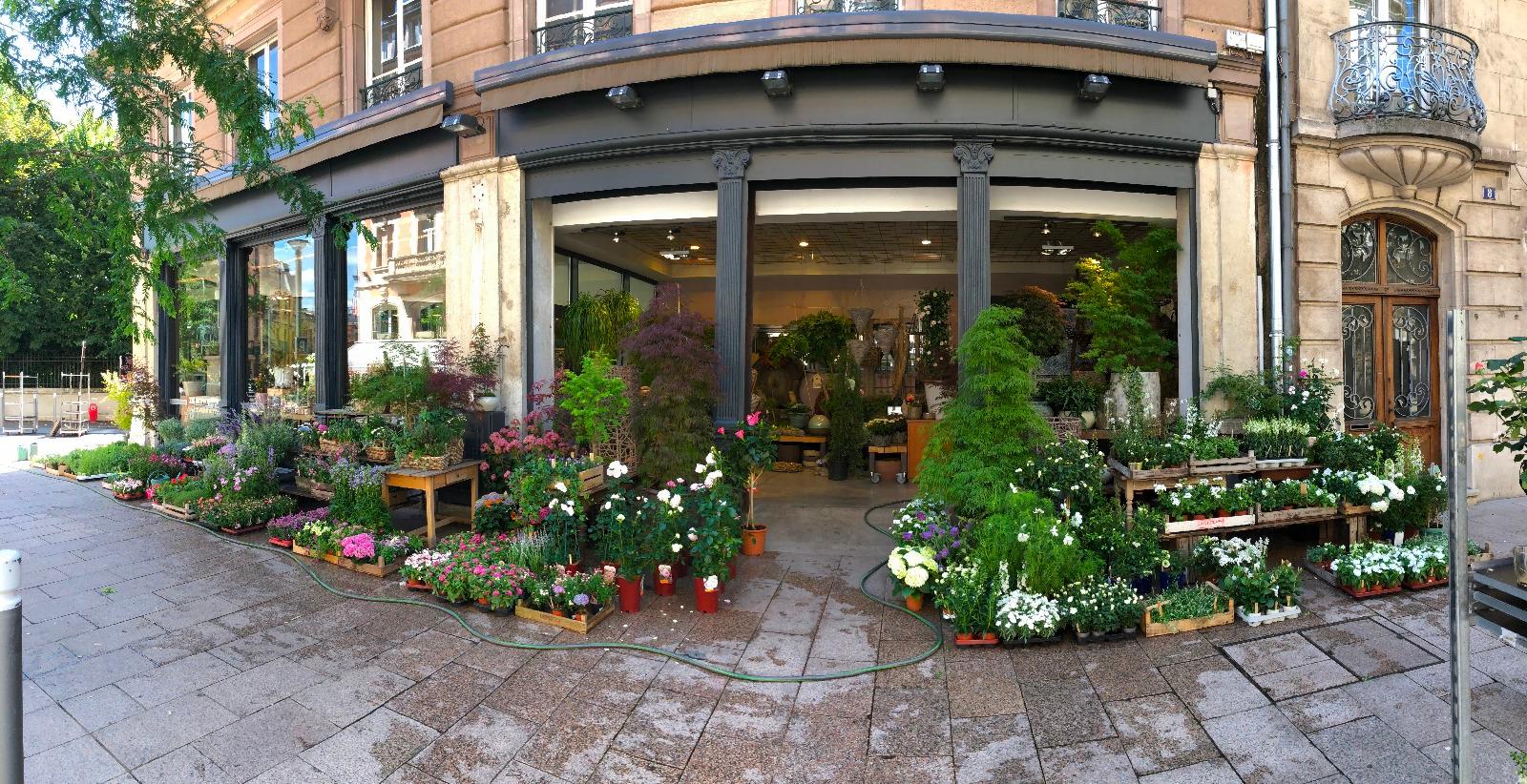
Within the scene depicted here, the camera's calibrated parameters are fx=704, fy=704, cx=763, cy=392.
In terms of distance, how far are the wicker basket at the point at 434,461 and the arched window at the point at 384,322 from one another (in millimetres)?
3436

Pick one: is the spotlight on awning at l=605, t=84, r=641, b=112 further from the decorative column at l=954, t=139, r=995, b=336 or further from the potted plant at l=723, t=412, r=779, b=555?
the potted plant at l=723, t=412, r=779, b=555

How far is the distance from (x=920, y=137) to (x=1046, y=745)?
5.66 metres

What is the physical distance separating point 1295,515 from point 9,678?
7.83 metres

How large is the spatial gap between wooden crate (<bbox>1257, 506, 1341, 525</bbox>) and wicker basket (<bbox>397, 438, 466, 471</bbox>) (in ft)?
24.1

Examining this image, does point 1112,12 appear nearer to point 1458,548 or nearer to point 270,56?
point 1458,548

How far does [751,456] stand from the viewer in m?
6.80

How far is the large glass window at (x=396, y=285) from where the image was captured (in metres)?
9.07

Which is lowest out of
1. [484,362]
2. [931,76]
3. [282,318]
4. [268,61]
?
[484,362]

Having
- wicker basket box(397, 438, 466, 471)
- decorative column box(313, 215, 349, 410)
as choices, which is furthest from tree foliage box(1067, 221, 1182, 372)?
decorative column box(313, 215, 349, 410)

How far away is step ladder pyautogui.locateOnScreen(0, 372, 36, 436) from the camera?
67.2ft

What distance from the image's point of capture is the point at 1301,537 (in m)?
6.66

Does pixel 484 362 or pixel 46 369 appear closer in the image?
pixel 484 362

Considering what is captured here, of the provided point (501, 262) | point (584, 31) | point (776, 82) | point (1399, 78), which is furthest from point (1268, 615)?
point (584, 31)

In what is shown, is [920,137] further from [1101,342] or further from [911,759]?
[911,759]
